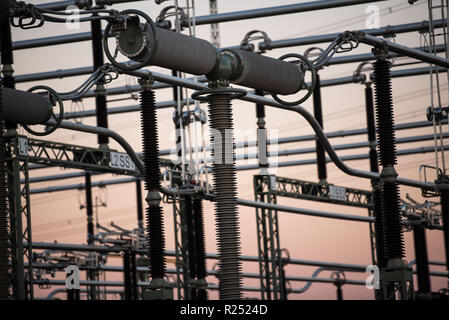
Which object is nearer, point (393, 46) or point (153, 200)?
point (393, 46)

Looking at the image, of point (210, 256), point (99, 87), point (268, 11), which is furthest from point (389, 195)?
point (210, 256)

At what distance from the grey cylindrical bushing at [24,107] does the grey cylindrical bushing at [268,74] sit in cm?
498

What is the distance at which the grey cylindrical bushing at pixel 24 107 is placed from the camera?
16.1m

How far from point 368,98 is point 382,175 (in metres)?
12.4

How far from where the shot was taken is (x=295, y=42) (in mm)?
30219

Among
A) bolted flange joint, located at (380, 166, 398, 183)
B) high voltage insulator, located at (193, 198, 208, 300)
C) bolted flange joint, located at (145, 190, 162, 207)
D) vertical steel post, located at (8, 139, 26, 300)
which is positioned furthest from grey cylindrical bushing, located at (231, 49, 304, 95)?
high voltage insulator, located at (193, 198, 208, 300)

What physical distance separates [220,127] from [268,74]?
1391 mm

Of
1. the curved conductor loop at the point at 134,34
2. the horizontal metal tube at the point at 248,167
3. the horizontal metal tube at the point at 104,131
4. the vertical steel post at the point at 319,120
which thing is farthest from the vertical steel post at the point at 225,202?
the horizontal metal tube at the point at 248,167

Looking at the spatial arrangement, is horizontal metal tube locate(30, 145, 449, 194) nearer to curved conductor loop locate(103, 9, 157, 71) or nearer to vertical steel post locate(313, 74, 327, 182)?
vertical steel post locate(313, 74, 327, 182)

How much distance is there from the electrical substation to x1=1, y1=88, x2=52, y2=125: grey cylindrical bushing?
48 millimetres

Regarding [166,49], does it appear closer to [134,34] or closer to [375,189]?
[134,34]

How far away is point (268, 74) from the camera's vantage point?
12945mm

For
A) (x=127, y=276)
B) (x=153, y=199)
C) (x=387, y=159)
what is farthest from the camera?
(x=127, y=276)

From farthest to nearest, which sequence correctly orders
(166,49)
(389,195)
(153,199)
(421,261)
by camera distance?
(421,261) → (153,199) → (389,195) → (166,49)
